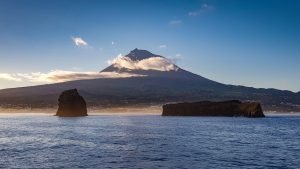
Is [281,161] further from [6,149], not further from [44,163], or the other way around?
[6,149]

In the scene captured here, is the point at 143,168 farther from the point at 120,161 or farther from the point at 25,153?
the point at 25,153

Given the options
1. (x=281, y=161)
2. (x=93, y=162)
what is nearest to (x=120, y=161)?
(x=93, y=162)

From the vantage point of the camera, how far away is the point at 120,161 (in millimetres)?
50875

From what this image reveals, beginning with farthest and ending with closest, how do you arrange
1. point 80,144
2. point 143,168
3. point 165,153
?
point 80,144 → point 165,153 → point 143,168

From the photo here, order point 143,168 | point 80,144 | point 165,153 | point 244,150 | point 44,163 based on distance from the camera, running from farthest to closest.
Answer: point 80,144, point 244,150, point 165,153, point 44,163, point 143,168

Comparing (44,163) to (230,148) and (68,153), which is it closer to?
(68,153)

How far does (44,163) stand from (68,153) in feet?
31.6

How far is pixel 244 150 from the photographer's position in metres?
63.5

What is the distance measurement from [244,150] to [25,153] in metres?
32.6

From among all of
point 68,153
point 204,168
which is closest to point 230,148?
point 204,168

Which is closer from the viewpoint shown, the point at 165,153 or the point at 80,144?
the point at 165,153

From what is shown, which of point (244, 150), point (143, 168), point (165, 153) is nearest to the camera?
point (143, 168)

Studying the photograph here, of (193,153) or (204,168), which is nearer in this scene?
(204,168)

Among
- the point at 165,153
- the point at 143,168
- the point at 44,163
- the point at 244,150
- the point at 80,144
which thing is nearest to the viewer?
the point at 143,168
